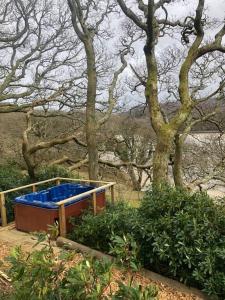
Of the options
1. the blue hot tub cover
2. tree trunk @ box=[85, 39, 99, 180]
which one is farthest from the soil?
tree trunk @ box=[85, 39, 99, 180]

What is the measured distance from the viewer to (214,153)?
18469 millimetres

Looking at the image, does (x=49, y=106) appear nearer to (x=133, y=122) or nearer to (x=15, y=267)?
(x=133, y=122)

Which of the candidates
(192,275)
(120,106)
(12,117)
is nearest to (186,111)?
(192,275)

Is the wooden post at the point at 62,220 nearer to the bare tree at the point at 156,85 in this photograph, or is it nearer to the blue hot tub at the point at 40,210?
the blue hot tub at the point at 40,210

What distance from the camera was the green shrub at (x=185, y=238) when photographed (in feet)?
16.3

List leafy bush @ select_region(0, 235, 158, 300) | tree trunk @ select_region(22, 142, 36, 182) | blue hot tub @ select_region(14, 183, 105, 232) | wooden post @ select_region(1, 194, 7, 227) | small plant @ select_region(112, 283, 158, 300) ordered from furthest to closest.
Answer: tree trunk @ select_region(22, 142, 36, 182) < wooden post @ select_region(1, 194, 7, 227) < blue hot tub @ select_region(14, 183, 105, 232) < leafy bush @ select_region(0, 235, 158, 300) < small plant @ select_region(112, 283, 158, 300)

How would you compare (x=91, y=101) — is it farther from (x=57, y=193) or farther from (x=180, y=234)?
(x=180, y=234)

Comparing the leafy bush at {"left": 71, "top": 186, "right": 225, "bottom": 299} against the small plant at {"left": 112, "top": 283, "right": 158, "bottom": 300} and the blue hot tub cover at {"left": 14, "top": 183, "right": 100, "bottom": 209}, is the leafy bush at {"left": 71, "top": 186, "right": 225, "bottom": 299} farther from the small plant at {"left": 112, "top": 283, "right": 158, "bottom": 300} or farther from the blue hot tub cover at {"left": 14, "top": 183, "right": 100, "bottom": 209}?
the blue hot tub cover at {"left": 14, "top": 183, "right": 100, "bottom": 209}

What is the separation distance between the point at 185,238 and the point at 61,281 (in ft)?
9.83

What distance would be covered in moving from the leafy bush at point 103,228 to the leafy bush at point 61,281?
133 inches

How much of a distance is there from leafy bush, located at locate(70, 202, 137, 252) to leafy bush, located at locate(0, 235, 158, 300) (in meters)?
3.39

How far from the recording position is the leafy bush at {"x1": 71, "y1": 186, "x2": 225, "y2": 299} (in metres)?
4.99

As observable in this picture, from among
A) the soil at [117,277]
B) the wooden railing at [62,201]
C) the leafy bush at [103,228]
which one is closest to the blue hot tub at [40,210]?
the wooden railing at [62,201]

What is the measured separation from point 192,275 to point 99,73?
38.7ft
